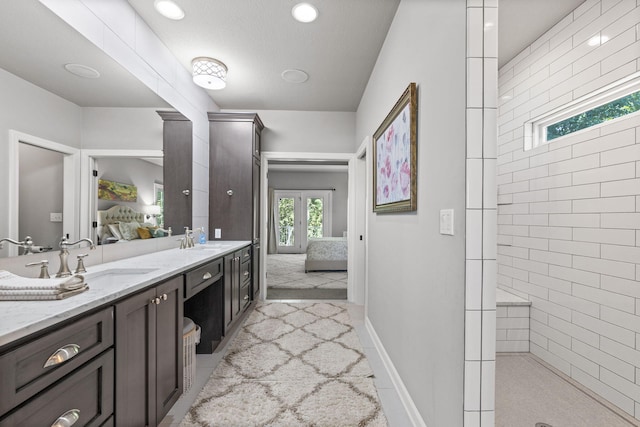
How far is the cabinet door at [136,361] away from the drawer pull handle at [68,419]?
167 mm

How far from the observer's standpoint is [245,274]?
2994mm

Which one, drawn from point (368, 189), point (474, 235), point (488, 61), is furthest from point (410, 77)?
point (368, 189)

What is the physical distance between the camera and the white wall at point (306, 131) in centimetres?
375

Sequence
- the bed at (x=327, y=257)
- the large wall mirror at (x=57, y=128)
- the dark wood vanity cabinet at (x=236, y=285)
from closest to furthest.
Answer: the large wall mirror at (x=57, y=128) → the dark wood vanity cabinet at (x=236, y=285) → the bed at (x=327, y=257)

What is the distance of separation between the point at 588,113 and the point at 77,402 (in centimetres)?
314

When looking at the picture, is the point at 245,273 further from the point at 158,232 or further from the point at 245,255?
the point at 158,232

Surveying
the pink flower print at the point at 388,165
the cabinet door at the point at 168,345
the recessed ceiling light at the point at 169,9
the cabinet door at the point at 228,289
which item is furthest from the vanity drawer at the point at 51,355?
the recessed ceiling light at the point at 169,9

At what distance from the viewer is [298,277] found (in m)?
5.16

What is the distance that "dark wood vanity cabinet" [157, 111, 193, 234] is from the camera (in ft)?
7.59

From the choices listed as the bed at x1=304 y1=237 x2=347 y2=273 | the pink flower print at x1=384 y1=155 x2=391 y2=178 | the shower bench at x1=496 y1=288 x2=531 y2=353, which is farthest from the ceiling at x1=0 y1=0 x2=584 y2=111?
the bed at x1=304 y1=237 x2=347 y2=273

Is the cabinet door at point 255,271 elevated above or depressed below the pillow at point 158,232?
below

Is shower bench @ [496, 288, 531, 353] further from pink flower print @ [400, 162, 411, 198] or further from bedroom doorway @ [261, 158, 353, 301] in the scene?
bedroom doorway @ [261, 158, 353, 301]

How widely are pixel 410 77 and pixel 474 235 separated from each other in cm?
110

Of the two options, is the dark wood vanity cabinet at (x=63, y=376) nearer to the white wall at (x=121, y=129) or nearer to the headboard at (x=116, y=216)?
the headboard at (x=116, y=216)
